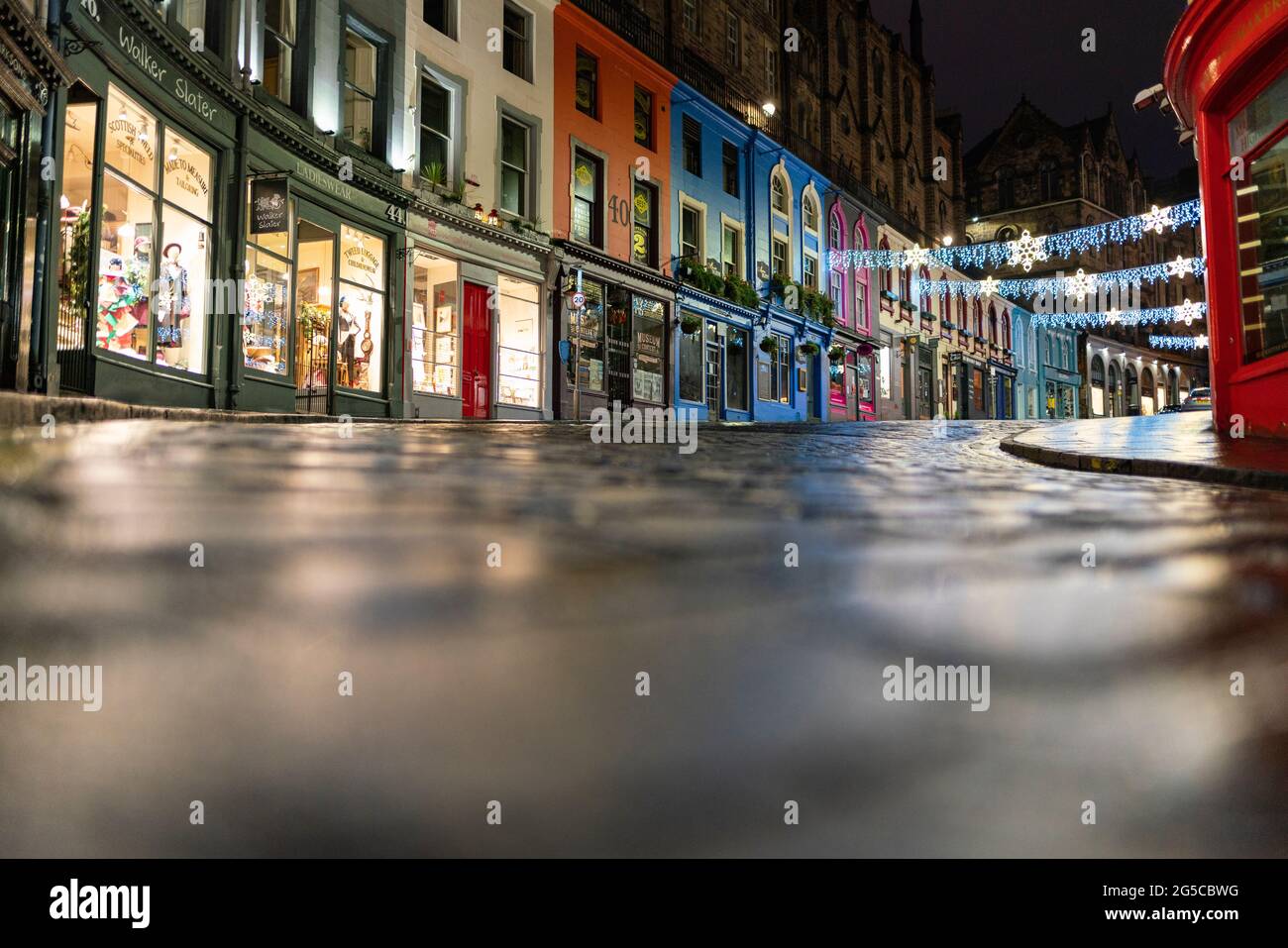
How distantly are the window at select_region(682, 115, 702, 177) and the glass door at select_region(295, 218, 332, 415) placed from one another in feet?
38.0

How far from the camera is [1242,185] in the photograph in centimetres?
938

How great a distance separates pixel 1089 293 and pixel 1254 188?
45610 mm

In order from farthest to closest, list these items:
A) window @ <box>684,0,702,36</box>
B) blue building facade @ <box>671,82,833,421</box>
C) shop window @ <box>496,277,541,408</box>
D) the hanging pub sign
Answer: window @ <box>684,0,702,36</box> < blue building facade @ <box>671,82,833,421</box> < shop window @ <box>496,277,541,408</box> < the hanging pub sign

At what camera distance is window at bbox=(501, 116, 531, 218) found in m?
18.5

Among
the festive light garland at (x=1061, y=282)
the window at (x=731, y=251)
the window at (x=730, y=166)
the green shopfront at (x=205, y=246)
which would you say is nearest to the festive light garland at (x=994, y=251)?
the festive light garland at (x=1061, y=282)

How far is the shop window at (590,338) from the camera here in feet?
64.4

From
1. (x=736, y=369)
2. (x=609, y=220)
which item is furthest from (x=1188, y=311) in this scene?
(x=609, y=220)

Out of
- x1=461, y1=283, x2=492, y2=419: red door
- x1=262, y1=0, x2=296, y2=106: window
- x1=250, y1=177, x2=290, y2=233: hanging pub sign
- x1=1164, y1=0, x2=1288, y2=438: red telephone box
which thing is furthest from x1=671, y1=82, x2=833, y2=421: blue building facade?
x1=1164, y1=0, x2=1288, y2=438: red telephone box

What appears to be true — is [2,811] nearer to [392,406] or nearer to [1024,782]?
[1024,782]

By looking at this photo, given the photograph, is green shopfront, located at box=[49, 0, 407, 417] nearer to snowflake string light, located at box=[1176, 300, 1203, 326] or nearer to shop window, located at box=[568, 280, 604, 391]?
shop window, located at box=[568, 280, 604, 391]

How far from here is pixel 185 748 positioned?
1183 mm

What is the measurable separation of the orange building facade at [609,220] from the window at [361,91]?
439 cm

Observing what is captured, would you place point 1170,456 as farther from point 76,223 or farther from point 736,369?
point 736,369
